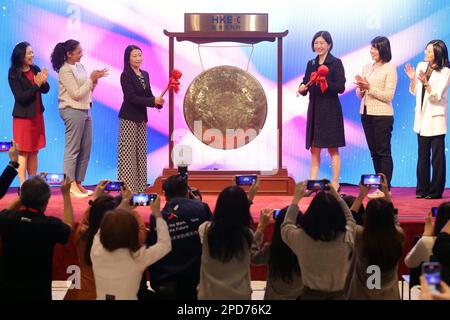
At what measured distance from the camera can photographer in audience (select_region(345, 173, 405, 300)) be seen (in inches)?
125

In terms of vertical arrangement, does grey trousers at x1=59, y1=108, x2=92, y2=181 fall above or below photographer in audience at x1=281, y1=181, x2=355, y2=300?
above

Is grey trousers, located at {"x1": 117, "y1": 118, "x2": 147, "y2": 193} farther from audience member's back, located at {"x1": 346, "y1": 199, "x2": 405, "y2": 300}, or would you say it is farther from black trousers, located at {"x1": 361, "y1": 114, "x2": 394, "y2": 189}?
audience member's back, located at {"x1": 346, "y1": 199, "x2": 405, "y2": 300}

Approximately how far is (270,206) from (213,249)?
2054mm

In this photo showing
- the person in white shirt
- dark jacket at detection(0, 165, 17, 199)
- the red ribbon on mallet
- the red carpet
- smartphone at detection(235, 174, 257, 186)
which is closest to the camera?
the person in white shirt

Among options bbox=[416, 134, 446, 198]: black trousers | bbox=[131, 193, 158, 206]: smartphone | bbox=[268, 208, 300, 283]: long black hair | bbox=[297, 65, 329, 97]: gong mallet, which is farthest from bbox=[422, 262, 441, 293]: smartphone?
bbox=[416, 134, 446, 198]: black trousers

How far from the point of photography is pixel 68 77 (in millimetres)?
5512

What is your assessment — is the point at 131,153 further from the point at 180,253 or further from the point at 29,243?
the point at 29,243

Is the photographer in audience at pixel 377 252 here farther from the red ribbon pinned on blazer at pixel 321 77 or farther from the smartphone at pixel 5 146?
the red ribbon pinned on blazer at pixel 321 77

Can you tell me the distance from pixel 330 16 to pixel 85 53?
2.16m

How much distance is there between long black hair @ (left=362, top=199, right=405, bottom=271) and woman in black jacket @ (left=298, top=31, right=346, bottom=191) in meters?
2.31

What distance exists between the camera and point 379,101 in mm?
5488

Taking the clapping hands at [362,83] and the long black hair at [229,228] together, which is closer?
the long black hair at [229,228]

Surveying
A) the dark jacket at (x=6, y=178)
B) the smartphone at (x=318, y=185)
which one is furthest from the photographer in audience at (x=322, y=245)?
the dark jacket at (x=6, y=178)

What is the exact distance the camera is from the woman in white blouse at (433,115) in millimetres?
5492
